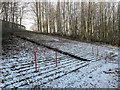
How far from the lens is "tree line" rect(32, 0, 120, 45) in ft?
100

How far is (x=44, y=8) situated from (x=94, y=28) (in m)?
9.99

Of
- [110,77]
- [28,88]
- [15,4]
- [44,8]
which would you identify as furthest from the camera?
[44,8]

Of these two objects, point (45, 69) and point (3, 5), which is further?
point (3, 5)

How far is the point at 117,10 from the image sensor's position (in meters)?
32.1

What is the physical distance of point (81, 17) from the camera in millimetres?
31594

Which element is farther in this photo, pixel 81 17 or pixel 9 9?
pixel 81 17

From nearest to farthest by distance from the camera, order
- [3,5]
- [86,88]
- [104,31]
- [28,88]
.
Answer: [28,88]
[86,88]
[3,5]
[104,31]

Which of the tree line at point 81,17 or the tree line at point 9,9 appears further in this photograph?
the tree line at point 81,17

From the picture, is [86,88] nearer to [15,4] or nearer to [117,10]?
[15,4]

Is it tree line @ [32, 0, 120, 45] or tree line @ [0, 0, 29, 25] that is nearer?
tree line @ [0, 0, 29, 25]

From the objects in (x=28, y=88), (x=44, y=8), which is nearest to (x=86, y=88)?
(x=28, y=88)

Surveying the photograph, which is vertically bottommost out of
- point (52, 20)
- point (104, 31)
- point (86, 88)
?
point (86, 88)

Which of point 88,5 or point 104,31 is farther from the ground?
point 88,5

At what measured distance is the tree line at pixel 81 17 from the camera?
30.5 metres
